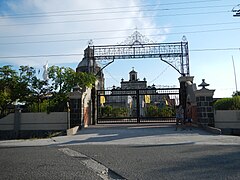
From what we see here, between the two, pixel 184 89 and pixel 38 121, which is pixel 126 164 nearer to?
pixel 38 121

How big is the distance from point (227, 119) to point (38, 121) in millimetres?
10823

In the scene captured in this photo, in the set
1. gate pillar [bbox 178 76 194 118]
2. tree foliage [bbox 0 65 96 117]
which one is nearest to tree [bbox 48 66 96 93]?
tree foliage [bbox 0 65 96 117]

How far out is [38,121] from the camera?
14.4m

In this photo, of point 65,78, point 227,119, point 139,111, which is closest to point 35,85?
point 65,78

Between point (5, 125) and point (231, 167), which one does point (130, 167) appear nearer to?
point (231, 167)

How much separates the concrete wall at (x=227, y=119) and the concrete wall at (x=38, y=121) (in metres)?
8.53

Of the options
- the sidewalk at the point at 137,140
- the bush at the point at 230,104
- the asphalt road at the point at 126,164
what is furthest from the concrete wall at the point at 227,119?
the asphalt road at the point at 126,164

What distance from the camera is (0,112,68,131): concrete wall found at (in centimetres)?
1412

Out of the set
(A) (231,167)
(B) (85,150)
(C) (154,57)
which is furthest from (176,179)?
(C) (154,57)

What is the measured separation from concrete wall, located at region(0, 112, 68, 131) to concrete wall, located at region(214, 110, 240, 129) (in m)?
8.53

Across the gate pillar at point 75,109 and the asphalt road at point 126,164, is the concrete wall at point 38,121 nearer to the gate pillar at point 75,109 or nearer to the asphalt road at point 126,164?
the gate pillar at point 75,109

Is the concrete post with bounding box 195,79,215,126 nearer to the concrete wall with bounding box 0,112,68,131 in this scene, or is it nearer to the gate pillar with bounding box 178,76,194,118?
the gate pillar with bounding box 178,76,194,118

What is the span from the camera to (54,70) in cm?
1767

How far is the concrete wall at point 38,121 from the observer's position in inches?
556
